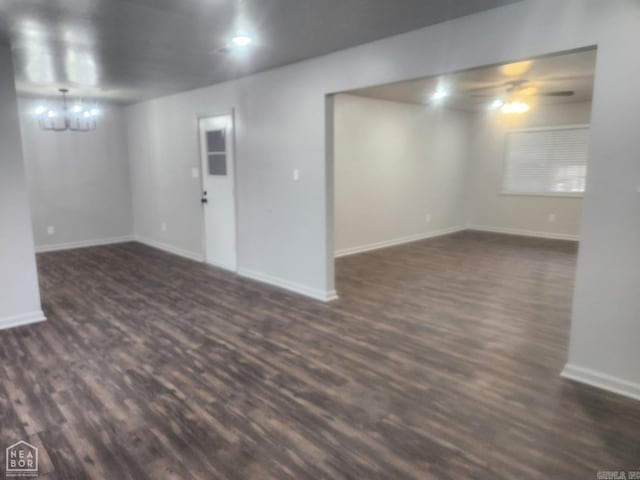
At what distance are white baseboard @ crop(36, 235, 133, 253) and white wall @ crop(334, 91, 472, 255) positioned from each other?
13.4 feet

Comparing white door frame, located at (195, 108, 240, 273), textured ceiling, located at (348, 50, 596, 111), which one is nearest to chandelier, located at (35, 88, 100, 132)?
white door frame, located at (195, 108, 240, 273)

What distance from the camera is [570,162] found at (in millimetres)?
7543

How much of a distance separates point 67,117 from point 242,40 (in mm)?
4808

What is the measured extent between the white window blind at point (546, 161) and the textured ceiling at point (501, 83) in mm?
654

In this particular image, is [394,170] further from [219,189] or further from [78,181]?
[78,181]

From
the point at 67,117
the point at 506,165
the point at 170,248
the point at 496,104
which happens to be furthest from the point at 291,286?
the point at 506,165

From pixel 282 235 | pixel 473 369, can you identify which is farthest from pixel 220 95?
pixel 473 369

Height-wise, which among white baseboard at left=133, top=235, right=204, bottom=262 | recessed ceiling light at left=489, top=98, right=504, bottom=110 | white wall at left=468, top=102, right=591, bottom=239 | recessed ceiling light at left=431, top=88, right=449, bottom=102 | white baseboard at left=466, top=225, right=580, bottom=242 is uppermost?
recessed ceiling light at left=489, top=98, right=504, bottom=110

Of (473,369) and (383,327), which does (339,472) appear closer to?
(473,369)

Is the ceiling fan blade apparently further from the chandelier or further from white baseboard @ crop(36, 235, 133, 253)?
white baseboard @ crop(36, 235, 133, 253)

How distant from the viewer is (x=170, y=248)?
6.94 meters

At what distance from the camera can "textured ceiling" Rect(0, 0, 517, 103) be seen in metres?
2.77

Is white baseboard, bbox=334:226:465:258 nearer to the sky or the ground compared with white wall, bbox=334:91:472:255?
nearer to the ground

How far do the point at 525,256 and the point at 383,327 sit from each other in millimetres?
3788
